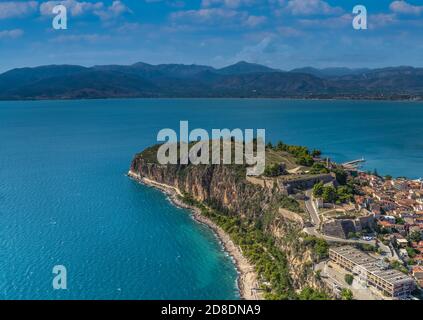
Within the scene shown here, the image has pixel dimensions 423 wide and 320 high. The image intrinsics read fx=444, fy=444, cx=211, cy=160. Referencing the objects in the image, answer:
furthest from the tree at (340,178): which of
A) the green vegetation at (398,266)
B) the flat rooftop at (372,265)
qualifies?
the green vegetation at (398,266)

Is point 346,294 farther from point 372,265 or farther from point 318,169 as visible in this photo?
point 318,169

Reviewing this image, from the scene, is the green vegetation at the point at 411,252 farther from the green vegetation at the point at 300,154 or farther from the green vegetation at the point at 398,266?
the green vegetation at the point at 300,154

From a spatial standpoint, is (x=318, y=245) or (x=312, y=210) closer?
(x=318, y=245)

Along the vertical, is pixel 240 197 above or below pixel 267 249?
above

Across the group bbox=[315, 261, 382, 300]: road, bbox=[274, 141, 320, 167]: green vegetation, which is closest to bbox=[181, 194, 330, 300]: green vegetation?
bbox=[315, 261, 382, 300]: road

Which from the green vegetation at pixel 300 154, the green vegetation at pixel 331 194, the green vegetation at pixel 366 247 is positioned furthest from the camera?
the green vegetation at pixel 300 154

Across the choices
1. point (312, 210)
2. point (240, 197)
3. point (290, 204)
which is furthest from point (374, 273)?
point (240, 197)

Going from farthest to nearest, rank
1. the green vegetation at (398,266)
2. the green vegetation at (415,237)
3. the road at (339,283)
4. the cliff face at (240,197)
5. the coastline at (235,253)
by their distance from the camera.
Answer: the green vegetation at (415,237), the cliff face at (240,197), the coastline at (235,253), the green vegetation at (398,266), the road at (339,283)
